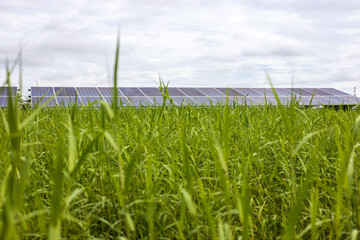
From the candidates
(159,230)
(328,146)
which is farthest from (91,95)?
(159,230)

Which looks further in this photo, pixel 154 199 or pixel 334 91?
pixel 334 91

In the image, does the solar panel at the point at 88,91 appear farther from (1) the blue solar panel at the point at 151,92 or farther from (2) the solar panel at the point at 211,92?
(2) the solar panel at the point at 211,92

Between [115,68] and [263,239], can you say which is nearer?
[115,68]

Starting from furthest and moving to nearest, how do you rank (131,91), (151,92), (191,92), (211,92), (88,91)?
(211,92) < (191,92) < (131,91) < (151,92) < (88,91)

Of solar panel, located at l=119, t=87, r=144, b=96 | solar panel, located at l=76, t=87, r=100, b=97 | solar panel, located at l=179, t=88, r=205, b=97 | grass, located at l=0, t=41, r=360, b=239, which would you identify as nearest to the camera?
grass, located at l=0, t=41, r=360, b=239

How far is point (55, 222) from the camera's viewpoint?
1.18 metres

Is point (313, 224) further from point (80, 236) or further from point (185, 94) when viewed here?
point (185, 94)

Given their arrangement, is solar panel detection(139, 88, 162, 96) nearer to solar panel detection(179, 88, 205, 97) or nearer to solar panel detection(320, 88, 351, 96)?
solar panel detection(179, 88, 205, 97)

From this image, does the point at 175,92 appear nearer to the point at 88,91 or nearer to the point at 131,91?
the point at 131,91

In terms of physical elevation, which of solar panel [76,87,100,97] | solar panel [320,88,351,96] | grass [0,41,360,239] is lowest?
grass [0,41,360,239]

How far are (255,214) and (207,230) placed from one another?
19.8 inches

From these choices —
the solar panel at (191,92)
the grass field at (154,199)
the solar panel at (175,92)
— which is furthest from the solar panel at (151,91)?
the grass field at (154,199)

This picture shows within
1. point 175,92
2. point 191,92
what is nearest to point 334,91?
point 191,92

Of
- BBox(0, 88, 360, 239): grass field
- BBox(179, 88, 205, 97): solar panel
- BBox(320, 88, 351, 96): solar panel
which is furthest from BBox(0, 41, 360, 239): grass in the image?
BBox(320, 88, 351, 96): solar panel
